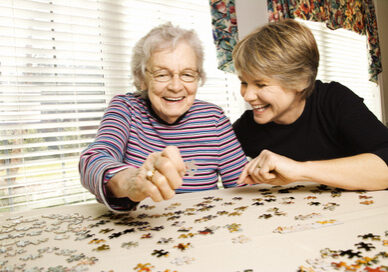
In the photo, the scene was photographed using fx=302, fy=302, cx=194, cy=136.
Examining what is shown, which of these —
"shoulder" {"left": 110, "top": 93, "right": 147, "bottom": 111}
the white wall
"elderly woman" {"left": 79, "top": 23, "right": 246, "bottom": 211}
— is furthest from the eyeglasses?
the white wall

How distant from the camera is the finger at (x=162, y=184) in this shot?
869 millimetres

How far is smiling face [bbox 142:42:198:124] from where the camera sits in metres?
1.70

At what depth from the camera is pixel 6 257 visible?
0.90 metres

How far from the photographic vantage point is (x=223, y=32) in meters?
3.54

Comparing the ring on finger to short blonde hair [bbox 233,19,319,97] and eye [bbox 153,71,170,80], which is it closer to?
eye [bbox 153,71,170,80]

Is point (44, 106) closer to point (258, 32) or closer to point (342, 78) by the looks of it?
point (258, 32)

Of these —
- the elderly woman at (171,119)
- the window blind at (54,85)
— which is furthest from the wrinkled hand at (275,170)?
the window blind at (54,85)

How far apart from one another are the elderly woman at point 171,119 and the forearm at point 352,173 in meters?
0.61

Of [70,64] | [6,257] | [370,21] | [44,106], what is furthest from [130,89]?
[370,21]

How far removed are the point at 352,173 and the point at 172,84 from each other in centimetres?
102

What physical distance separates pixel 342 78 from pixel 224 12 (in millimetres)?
3831

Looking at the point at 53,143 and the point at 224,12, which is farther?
the point at 224,12

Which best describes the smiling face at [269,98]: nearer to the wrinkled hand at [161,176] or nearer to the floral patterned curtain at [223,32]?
the wrinkled hand at [161,176]

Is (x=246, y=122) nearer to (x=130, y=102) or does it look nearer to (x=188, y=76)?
(x=188, y=76)
